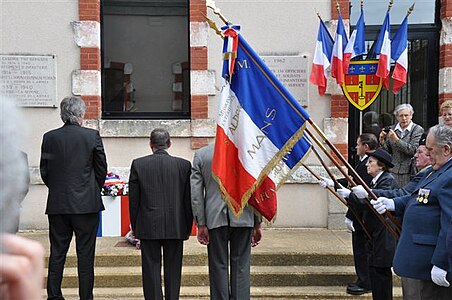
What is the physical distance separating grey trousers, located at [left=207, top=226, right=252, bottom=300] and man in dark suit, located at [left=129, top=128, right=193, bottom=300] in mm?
336

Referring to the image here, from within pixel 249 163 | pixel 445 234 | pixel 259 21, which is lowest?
pixel 445 234

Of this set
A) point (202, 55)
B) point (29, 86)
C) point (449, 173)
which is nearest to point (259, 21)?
point (202, 55)

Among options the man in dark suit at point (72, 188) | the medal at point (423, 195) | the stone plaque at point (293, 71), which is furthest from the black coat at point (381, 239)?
the stone plaque at point (293, 71)

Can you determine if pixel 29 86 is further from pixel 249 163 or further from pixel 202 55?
pixel 249 163

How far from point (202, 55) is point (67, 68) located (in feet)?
6.41

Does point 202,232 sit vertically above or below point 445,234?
below

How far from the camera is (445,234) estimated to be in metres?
3.24

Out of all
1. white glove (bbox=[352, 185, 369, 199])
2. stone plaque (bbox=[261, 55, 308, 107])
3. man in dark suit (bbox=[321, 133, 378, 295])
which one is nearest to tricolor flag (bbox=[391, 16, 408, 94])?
stone plaque (bbox=[261, 55, 308, 107])

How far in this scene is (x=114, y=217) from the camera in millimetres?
6793

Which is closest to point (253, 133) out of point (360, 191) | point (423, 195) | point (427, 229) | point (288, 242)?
point (360, 191)

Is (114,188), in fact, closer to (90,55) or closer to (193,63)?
(90,55)

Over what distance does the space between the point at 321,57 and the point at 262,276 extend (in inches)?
122

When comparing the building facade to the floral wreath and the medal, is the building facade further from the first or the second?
the medal

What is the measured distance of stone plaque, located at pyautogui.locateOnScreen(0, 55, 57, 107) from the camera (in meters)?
7.11
